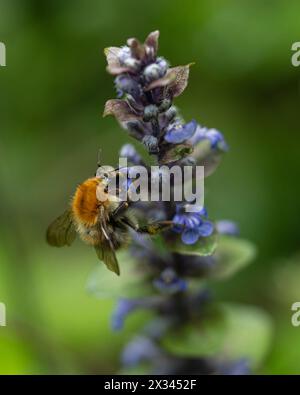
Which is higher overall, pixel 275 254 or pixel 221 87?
pixel 221 87

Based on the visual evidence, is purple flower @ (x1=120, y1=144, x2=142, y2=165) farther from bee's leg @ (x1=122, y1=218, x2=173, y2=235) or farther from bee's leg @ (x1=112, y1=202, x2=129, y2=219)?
bee's leg @ (x1=122, y1=218, x2=173, y2=235)

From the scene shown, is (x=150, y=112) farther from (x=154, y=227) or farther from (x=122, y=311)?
(x=122, y=311)

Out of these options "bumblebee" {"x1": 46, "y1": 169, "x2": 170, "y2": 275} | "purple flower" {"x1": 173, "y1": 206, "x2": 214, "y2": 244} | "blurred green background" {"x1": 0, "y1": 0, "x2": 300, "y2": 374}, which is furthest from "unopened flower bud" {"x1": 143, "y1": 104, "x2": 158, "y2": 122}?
"blurred green background" {"x1": 0, "y1": 0, "x2": 300, "y2": 374}

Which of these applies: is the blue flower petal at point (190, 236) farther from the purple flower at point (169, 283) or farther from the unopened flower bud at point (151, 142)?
the unopened flower bud at point (151, 142)

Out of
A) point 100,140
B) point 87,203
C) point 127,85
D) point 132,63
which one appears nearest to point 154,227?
point 87,203

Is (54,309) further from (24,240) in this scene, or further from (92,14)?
(92,14)

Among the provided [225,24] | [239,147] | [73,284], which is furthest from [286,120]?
[73,284]

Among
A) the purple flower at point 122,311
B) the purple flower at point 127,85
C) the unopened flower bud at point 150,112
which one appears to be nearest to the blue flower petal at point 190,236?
the unopened flower bud at point 150,112
